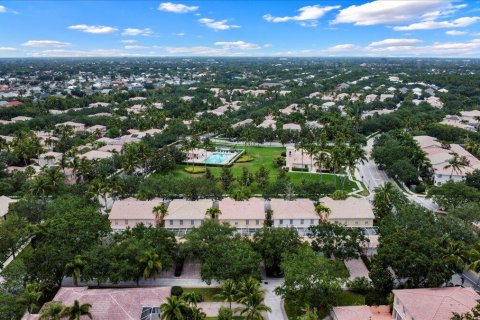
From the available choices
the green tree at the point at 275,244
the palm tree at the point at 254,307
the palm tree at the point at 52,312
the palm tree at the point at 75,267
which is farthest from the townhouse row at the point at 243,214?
the palm tree at the point at 52,312

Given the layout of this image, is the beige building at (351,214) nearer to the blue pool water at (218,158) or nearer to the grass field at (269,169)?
the grass field at (269,169)

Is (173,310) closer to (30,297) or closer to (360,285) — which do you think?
(30,297)

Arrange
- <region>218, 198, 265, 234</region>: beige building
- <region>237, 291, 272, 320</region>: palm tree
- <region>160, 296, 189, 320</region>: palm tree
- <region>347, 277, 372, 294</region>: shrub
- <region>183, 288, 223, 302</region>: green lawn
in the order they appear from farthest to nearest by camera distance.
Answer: <region>218, 198, 265, 234</region>: beige building
<region>347, 277, 372, 294</region>: shrub
<region>183, 288, 223, 302</region>: green lawn
<region>237, 291, 272, 320</region>: palm tree
<region>160, 296, 189, 320</region>: palm tree

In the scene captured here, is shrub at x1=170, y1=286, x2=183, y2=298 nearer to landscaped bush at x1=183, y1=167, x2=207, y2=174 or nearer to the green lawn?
the green lawn

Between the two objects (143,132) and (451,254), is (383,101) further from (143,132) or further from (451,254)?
(451,254)

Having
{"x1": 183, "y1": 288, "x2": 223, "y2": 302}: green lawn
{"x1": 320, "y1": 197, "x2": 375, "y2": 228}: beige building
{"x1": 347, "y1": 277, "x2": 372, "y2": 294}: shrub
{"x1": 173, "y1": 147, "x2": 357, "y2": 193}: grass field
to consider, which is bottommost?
{"x1": 173, "y1": 147, "x2": 357, "y2": 193}: grass field

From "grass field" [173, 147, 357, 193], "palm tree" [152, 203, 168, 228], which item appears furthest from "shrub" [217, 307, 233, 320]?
"grass field" [173, 147, 357, 193]

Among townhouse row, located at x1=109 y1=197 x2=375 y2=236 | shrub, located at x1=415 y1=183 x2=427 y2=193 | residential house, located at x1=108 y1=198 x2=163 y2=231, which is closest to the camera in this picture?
townhouse row, located at x1=109 y1=197 x2=375 y2=236
